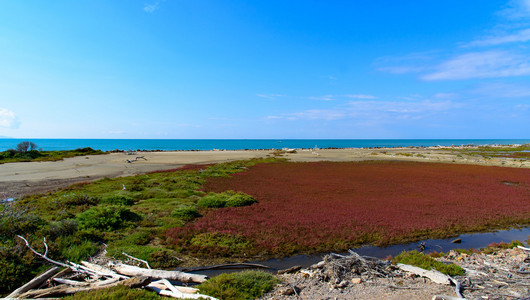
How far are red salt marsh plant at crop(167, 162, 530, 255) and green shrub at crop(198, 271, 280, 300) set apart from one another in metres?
2.76

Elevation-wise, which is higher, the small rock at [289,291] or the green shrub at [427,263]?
the green shrub at [427,263]

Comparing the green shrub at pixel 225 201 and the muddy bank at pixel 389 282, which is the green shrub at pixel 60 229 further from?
the muddy bank at pixel 389 282

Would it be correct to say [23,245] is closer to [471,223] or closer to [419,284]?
[419,284]

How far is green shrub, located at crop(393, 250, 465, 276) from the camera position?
768cm

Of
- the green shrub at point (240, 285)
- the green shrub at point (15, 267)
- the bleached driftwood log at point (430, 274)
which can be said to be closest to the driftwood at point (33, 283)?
the green shrub at point (15, 267)

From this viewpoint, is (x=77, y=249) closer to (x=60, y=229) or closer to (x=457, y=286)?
(x=60, y=229)

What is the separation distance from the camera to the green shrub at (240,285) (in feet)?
21.6

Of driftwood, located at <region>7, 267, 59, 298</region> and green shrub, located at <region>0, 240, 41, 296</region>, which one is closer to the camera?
driftwood, located at <region>7, 267, 59, 298</region>

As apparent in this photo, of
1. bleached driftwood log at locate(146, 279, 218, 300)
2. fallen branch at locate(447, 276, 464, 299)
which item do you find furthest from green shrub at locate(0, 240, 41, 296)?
fallen branch at locate(447, 276, 464, 299)

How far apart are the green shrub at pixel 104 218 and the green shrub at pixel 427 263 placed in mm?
12039

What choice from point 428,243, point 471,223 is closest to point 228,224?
point 428,243

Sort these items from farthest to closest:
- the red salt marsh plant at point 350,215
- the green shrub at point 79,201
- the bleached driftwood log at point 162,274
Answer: the green shrub at point 79,201, the red salt marsh plant at point 350,215, the bleached driftwood log at point 162,274

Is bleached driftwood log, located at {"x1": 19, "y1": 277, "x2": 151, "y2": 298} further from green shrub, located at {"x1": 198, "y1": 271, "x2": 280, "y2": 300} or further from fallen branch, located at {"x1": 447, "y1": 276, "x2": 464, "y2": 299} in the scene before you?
fallen branch, located at {"x1": 447, "y1": 276, "x2": 464, "y2": 299}

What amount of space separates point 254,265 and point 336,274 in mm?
2983
